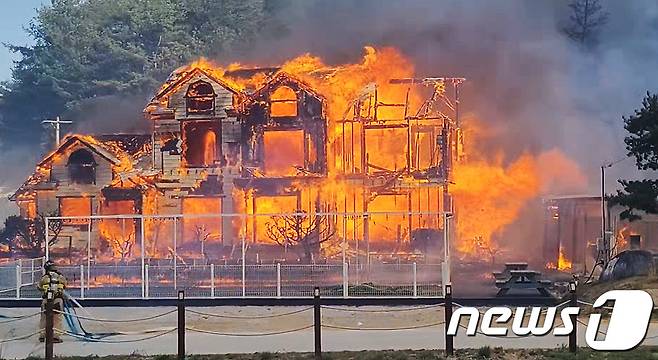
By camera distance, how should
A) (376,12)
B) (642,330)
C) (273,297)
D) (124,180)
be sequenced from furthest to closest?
(376,12), (124,180), (273,297), (642,330)

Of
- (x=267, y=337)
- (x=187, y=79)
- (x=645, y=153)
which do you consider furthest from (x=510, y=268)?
(x=187, y=79)

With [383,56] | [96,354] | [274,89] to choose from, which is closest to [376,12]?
[383,56]

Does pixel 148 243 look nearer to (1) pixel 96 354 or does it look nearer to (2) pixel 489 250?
(2) pixel 489 250

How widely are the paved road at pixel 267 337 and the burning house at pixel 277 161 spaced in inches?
527

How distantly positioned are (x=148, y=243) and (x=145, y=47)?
1170 inches

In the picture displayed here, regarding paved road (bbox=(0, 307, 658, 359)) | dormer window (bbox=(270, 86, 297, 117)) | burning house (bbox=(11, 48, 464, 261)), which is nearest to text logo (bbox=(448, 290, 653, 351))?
paved road (bbox=(0, 307, 658, 359))

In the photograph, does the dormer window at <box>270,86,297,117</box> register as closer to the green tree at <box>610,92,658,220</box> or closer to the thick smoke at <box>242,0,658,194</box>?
the thick smoke at <box>242,0,658,194</box>

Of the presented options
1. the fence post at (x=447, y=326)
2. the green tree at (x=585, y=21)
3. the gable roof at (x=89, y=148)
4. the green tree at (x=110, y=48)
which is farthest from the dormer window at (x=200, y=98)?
the fence post at (x=447, y=326)

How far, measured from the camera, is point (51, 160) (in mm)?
41312

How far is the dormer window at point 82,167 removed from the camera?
134ft

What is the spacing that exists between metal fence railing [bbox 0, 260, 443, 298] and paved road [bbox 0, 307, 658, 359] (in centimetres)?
204

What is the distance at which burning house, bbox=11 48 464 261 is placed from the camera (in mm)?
38625

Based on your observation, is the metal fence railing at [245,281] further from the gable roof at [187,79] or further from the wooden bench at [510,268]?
the gable roof at [187,79]

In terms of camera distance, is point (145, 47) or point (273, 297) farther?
point (145, 47)
